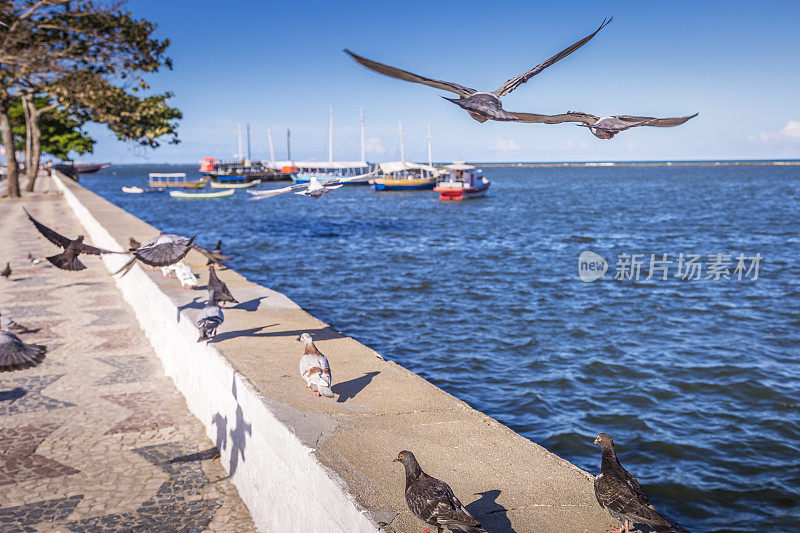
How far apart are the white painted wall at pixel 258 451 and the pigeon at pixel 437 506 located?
27 cm

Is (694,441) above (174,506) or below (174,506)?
below

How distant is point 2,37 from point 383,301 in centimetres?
1824

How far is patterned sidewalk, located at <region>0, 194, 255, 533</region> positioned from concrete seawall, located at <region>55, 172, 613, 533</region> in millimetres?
270

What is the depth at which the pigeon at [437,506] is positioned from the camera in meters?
3.23

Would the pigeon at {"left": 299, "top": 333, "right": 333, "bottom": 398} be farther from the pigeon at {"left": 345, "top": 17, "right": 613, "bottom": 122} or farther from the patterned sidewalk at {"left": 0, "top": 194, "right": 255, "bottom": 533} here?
the pigeon at {"left": 345, "top": 17, "right": 613, "bottom": 122}

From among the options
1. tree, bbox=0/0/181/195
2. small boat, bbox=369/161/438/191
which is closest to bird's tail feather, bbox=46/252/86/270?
tree, bbox=0/0/181/195

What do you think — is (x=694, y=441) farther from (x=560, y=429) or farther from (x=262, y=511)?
(x=262, y=511)

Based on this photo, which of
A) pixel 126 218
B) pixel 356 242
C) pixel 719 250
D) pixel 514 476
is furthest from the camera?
pixel 356 242

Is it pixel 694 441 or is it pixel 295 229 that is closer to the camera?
pixel 694 441

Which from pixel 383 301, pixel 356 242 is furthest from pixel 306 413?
pixel 356 242

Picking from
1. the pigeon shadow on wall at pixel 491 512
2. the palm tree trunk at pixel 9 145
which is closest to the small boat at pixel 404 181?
the palm tree trunk at pixel 9 145

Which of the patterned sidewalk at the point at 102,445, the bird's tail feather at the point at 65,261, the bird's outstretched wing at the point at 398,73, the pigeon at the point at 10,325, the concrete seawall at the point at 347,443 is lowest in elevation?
the patterned sidewalk at the point at 102,445

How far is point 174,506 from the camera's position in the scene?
5.07 metres

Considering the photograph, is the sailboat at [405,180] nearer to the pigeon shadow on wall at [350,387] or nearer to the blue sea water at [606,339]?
the blue sea water at [606,339]
